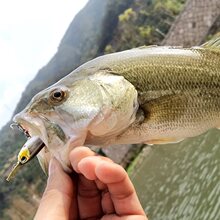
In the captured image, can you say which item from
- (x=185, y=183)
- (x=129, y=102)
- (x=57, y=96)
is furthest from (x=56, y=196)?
(x=185, y=183)

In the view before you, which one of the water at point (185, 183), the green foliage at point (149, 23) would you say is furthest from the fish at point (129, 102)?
the green foliage at point (149, 23)

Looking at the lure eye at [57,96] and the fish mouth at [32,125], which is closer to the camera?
the fish mouth at [32,125]

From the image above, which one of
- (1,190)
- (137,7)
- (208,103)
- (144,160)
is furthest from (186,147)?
(137,7)

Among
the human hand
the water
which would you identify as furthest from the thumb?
the water

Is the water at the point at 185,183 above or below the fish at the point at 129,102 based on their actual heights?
below

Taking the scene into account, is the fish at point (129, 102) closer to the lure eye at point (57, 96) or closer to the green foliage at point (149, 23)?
the lure eye at point (57, 96)

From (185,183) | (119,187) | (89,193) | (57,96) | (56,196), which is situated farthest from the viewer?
(185,183)

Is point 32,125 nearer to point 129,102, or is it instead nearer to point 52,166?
point 52,166
